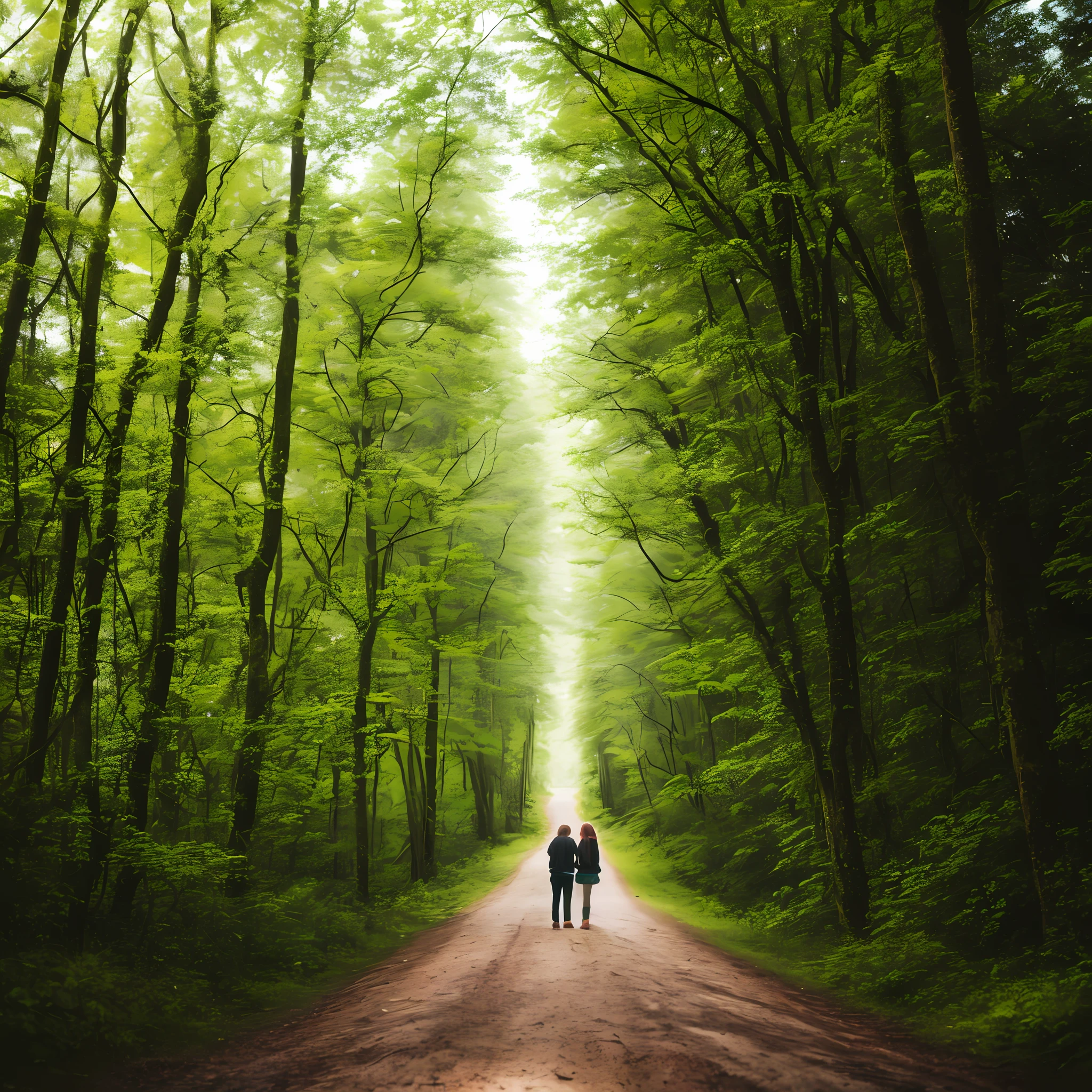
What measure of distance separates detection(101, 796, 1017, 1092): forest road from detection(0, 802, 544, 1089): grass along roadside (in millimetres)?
495

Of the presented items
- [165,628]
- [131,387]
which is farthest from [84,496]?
[165,628]

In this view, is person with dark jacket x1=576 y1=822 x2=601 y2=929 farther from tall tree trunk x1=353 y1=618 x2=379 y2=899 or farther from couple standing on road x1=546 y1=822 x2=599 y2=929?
tall tree trunk x1=353 y1=618 x2=379 y2=899

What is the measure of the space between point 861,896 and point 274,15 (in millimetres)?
15587

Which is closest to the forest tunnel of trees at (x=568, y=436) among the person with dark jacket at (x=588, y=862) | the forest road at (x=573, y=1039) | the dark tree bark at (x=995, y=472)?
the dark tree bark at (x=995, y=472)

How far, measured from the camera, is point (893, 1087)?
4.44 m

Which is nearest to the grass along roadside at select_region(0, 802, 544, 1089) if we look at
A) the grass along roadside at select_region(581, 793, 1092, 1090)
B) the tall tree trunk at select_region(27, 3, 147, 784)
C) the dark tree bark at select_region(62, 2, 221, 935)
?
the dark tree bark at select_region(62, 2, 221, 935)

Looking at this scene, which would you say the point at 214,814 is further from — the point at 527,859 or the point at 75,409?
the point at 527,859

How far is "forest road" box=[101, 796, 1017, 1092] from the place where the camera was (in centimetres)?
462

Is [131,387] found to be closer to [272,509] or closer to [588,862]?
[272,509]

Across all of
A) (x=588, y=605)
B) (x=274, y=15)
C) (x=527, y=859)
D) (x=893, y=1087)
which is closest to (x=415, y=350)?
(x=274, y=15)

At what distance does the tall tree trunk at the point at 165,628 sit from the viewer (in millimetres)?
8180

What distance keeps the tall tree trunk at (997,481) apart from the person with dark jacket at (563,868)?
20.2ft

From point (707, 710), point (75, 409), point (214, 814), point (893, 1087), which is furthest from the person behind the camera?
point (707, 710)

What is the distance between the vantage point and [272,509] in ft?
38.2
